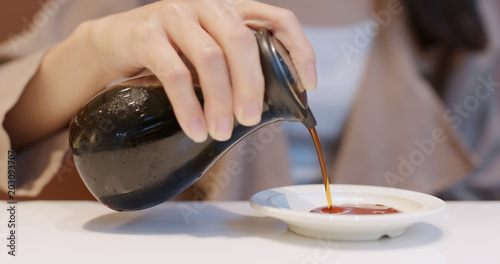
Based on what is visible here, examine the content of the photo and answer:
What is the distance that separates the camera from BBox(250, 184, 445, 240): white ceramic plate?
503 millimetres

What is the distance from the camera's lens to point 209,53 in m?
0.52

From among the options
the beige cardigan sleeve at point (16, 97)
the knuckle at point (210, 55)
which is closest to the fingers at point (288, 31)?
the knuckle at point (210, 55)

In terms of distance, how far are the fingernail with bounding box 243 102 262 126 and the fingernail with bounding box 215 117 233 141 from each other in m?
0.02

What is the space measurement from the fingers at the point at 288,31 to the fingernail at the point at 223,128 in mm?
110

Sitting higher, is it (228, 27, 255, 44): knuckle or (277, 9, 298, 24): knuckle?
(228, 27, 255, 44): knuckle

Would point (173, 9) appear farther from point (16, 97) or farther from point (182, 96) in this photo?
point (16, 97)

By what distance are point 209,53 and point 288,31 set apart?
0.46 ft

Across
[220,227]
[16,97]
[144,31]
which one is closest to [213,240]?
[220,227]

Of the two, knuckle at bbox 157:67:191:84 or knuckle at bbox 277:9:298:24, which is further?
knuckle at bbox 277:9:298:24

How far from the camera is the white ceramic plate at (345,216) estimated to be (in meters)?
0.50

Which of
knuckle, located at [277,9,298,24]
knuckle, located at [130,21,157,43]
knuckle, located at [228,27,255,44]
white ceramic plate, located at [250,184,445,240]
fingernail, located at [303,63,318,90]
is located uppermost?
knuckle, located at [228,27,255,44]

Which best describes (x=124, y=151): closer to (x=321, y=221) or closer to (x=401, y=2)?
(x=321, y=221)

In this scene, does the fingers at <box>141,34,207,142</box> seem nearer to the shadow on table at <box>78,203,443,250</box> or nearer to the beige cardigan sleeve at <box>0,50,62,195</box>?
the shadow on table at <box>78,203,443,250</box>

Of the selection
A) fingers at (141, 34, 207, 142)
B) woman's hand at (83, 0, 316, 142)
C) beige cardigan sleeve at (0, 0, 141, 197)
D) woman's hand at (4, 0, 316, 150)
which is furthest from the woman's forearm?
fingers at (141, 34, 207, 142)
